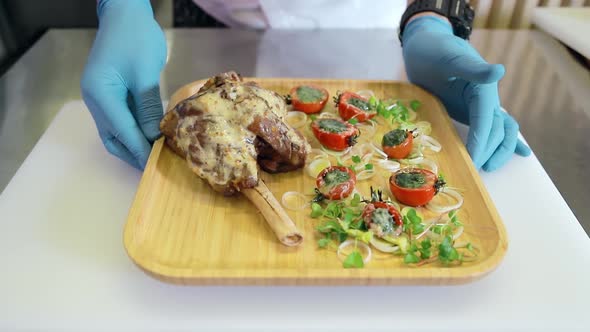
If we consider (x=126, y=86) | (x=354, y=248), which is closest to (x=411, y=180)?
(x=354, y=248)

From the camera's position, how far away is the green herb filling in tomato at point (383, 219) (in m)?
1.21

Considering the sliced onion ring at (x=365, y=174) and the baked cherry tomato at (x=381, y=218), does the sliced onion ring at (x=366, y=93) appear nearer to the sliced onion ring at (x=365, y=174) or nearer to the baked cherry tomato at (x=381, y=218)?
the sliced onion ring at (x=365, y=174)

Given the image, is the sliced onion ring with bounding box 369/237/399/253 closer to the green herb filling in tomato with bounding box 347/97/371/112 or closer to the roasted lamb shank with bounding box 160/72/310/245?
the roasted lamb shank with bounding box 160/72/310/245

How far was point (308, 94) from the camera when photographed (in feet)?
5.69

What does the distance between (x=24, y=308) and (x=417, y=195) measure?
967mm

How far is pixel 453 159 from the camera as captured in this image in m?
1.51

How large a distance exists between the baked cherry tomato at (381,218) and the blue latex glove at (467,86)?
0.41 metres

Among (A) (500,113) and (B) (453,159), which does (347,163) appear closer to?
(B) (453,159)

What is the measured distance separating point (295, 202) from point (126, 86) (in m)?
0.66

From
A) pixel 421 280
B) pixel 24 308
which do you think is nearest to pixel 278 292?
pixel 421 280

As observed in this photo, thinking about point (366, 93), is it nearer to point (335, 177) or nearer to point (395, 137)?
point (395, 137)

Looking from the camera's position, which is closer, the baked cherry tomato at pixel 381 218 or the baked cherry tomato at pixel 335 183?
the baked cherry tomato at pixel 381 218

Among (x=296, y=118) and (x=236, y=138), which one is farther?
(x=296, y=118)

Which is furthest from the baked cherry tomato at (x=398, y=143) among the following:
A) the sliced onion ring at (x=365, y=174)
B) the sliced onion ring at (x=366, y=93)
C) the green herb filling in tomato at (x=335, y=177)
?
the sliced onion ring at (x=366, y=93)
